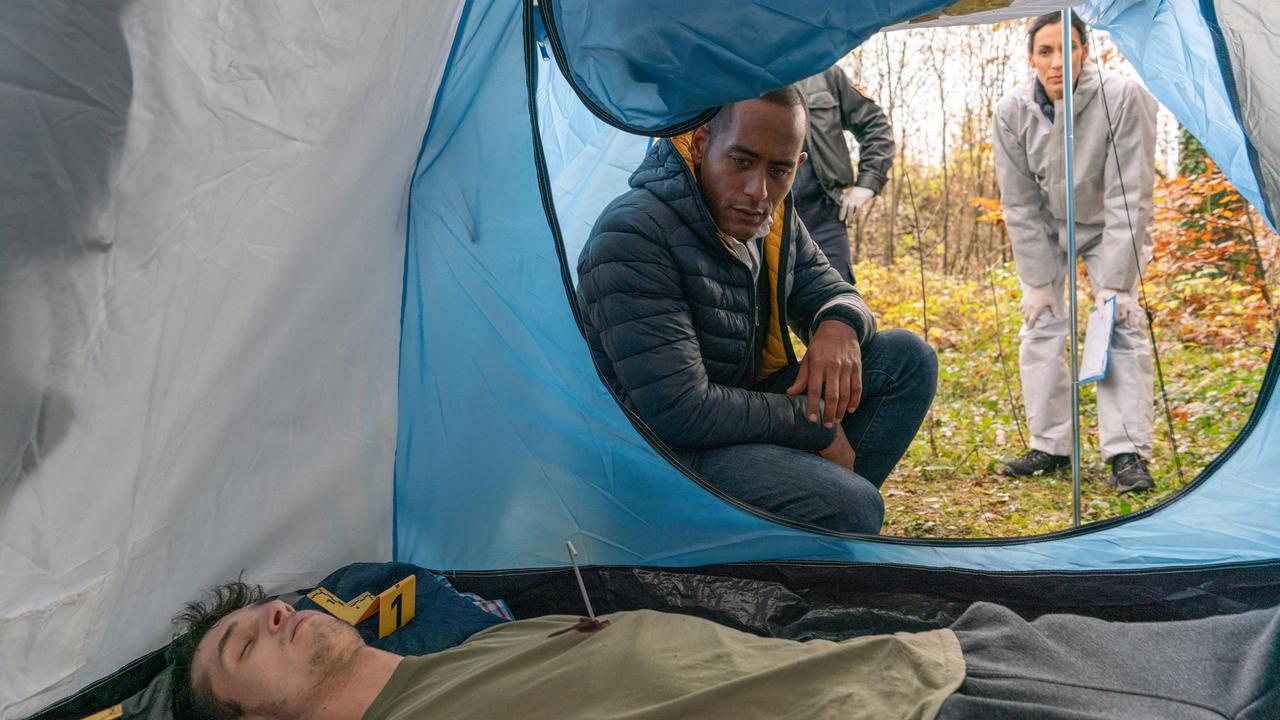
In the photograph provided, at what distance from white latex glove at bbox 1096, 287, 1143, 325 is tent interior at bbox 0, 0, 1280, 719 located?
1125 millimetres

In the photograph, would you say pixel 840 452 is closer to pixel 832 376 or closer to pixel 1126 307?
pixel 832 376

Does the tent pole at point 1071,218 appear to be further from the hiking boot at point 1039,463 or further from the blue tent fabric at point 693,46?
the blue tent fabric at point 693,46

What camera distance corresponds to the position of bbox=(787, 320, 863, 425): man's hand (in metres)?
1.83

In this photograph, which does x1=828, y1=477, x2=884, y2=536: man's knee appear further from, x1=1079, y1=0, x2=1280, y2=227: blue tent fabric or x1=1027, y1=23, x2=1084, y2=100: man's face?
x1=1027, y1=23, x2=1084, y2=100: man's face

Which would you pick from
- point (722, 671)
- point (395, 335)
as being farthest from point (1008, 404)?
point (722, 671)

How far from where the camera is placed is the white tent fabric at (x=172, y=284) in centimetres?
108

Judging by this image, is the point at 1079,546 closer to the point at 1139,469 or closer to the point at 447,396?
the point at 447,396

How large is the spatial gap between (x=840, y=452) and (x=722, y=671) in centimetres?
69

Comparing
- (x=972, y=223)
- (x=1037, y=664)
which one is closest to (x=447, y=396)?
(x=1037, y=664)

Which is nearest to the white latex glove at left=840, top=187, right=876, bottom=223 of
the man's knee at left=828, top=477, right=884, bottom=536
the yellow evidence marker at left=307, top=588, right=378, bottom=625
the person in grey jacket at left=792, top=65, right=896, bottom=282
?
the person in grey jacket at left=792, top=65, right=896, bottom=282

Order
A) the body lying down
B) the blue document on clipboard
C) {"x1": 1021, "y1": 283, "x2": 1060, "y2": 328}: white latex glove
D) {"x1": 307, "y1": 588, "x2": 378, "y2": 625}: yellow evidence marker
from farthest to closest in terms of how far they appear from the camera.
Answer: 1. {"x1": 1021, "y1": 283, "x2": 1060, "y2": 328}: white latex glove
2. the blue document on clipboard
3. {"x1": 307, "y1": 588, "x2": 378, "y2": 625}: yellow evidence marker
4. the body lying down

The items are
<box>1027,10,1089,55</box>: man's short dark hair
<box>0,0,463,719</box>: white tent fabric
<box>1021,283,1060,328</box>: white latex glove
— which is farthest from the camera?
<box>1021,283,1060,328</box>: white latex glove

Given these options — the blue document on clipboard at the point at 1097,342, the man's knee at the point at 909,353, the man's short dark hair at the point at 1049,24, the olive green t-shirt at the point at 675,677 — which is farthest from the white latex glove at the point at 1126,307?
the olive green t-shirt at the point at 675,677

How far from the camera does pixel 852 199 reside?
315cm
